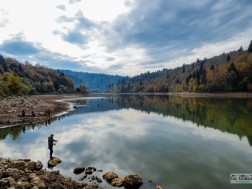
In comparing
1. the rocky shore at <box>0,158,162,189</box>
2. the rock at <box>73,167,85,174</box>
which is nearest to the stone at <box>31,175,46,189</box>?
the rocky shore at <box>0,158,162,189</box>

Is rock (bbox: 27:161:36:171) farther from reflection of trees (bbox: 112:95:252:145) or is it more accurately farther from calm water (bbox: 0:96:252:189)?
reflection of trees (bbox: 112:95:252:145)

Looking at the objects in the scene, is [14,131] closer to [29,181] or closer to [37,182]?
[29,181]

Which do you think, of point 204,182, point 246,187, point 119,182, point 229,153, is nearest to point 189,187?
point 204,182

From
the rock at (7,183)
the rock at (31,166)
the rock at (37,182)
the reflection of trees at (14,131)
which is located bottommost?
the reflection of trees at (14,131)

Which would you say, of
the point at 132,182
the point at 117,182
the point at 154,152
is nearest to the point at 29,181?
the point at 117,182

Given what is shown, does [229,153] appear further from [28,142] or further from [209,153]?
[28,142]

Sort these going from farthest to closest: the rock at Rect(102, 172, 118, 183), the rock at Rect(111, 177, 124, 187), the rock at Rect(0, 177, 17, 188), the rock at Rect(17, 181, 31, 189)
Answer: the rock at Rect(102, 172, 118, 183)
the rock at Rect(111, 177, 124, 187)
the rock at Rect(17, 181, 31, 189)
the rock at Rect(0, 177, 17, 188)

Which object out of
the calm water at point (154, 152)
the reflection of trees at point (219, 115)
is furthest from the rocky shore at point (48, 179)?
the reflection of trees at point (219, 115)

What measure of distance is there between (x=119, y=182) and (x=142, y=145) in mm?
16053

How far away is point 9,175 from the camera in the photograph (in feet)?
67.5

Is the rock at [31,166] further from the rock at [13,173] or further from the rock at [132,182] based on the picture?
the rock at [132,182]

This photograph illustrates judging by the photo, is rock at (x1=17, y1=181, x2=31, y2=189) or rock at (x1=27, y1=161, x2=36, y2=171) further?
rock at (x1=27, y1=161, x2=36, y2=171)

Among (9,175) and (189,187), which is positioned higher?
(9,175)

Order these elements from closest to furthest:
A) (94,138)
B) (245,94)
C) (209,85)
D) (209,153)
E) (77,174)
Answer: (77,174)
(209,153)
(94,138)
(245,94)
(209,85)
